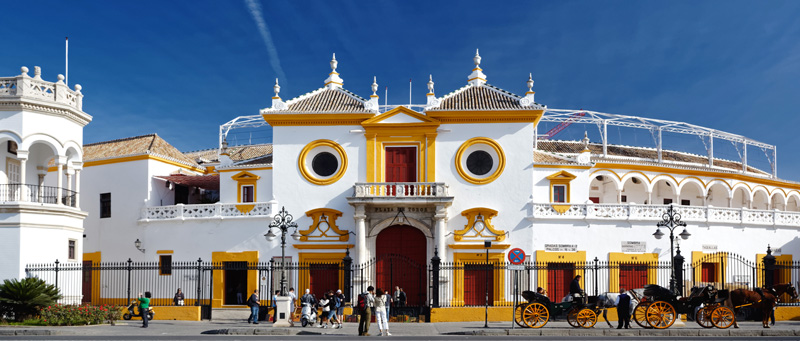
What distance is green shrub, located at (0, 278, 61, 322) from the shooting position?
2364cm

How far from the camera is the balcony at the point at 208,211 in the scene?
107 ft

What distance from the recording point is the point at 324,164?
1302 inches

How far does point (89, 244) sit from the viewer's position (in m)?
35.3

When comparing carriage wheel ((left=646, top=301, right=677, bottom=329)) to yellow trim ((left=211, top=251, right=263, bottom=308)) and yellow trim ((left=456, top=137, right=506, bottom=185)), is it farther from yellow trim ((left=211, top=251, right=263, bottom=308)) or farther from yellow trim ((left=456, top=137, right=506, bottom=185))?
yellow trim ((left=211, top=251, right=263, bottom=308))

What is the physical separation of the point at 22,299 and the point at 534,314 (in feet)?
52.1

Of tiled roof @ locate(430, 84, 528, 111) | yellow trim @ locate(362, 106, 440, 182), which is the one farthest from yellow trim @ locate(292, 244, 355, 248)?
tiled roof @ locate(430, 84, 528, 111)

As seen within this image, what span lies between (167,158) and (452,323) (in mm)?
17584

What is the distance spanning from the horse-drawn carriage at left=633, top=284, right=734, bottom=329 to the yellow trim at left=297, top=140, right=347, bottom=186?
1518 centimetres

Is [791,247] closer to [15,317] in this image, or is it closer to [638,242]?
[638,242]

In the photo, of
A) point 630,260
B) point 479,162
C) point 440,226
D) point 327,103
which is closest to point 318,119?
point 327,103

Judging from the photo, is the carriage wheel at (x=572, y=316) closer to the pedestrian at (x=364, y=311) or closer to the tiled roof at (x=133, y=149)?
the pedestrian at (x=364, y=311)

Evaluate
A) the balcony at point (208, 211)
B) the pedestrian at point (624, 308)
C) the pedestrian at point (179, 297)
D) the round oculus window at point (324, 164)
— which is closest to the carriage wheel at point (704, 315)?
the pedestrian at point (624, 308)

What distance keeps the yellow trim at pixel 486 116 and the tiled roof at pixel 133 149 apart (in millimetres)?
13446

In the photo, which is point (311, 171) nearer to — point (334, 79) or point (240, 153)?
point (334, 79)
